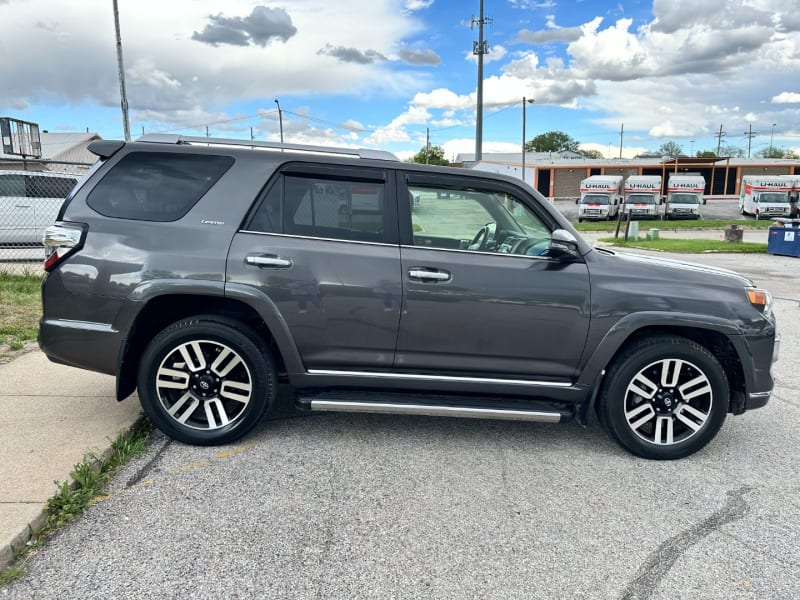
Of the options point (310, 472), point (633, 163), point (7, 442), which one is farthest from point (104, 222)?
point (633, 163)

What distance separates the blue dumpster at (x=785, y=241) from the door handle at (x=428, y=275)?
1785cm

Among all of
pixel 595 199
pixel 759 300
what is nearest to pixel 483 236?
pixel 759 300

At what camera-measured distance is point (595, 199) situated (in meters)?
38.2

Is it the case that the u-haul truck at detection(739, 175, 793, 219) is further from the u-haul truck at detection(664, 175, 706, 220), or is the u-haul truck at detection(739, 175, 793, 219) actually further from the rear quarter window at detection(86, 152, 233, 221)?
the rear quarter window at detection(86, 152, 233, 221)

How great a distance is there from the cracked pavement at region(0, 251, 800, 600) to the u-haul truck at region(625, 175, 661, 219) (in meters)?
36.5

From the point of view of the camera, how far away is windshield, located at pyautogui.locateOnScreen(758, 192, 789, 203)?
39594 mm

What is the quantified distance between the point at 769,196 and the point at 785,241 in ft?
85.2

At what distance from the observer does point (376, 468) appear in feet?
12.2

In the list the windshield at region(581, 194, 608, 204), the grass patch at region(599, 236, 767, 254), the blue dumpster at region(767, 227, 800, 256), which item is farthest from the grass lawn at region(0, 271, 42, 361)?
the windshield at region(581, 194, 608, 204)

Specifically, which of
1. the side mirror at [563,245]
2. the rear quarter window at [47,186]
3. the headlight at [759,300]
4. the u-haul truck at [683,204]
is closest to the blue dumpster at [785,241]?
the headlight at [759,300]

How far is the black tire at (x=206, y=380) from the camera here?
384 cm

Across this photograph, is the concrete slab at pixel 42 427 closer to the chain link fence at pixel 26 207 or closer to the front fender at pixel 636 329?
the front fender at pixel 636 329

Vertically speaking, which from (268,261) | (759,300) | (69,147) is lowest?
(759,300)

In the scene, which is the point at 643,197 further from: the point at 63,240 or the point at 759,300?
the point at 63,240
